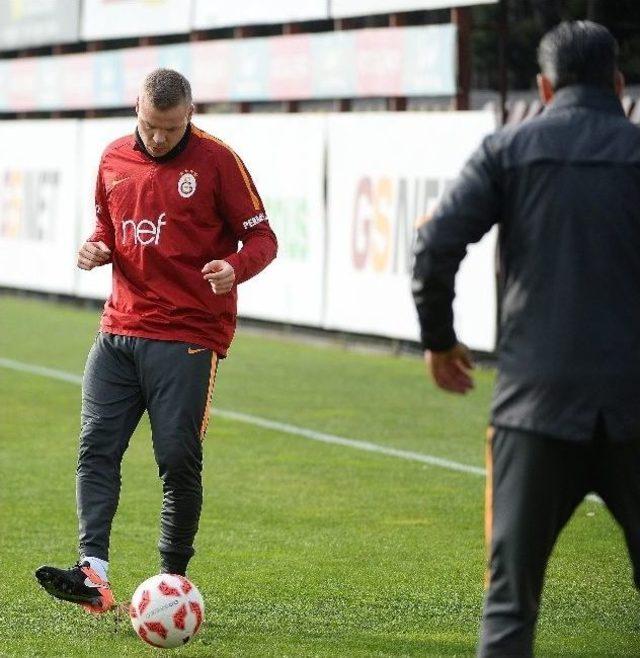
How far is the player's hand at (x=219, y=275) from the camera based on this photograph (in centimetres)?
639

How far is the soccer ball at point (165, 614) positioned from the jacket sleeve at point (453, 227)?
6.47 ft

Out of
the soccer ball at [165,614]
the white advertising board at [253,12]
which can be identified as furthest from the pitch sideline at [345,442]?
the white advertising board at [253,12]

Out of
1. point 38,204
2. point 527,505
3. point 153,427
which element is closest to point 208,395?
point 153,427

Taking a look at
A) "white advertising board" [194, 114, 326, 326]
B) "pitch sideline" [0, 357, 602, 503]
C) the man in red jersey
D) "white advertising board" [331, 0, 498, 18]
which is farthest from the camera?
"white advertising board" [194, 114, 326, 326]

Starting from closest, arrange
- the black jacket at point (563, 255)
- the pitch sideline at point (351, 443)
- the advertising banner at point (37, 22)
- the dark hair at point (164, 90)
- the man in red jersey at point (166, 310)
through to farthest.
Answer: the black jacket at point (563, 255) → the dark hair at point (164, 90) → the man in red jersey at point (166, 310) → the pitch sideline at point (351, 443) → the advertising banner at point (37, 22)

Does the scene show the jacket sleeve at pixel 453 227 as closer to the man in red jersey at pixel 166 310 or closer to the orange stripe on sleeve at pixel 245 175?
the man in red jersey at pixel 166 310

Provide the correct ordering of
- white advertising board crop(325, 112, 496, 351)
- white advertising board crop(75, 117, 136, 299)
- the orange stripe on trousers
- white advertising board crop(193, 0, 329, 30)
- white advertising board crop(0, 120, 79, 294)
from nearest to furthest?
the orange stripe on trousers → white advertising board crop(325, 112, 496, 351) → white advertising board crop(193, 0, 329, 30) → white advertising board crop(75, 117, 136, 299) → white advertising board crop(0, 120, 79, 294)

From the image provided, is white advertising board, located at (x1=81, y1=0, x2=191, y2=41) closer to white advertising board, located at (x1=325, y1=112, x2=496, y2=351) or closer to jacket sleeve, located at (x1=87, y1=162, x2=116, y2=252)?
white advertising board, located at (x1=325, y1=112, x2=496, y2=351)

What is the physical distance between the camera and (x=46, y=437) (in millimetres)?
12320

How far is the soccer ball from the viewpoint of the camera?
6.17 metres

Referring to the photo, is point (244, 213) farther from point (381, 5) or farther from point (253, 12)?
point (253, 12)

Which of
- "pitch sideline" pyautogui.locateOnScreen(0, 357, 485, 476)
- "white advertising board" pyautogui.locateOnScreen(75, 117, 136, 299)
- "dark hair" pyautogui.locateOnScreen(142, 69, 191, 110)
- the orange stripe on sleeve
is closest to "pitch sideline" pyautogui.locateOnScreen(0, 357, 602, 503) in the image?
"pitch sideline" pyautogui.locateOnScreen(0, 357, 485, 476)

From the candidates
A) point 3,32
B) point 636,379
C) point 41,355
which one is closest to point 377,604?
point 636,379

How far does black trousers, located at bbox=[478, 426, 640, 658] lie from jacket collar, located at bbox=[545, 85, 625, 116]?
808 millimetres
